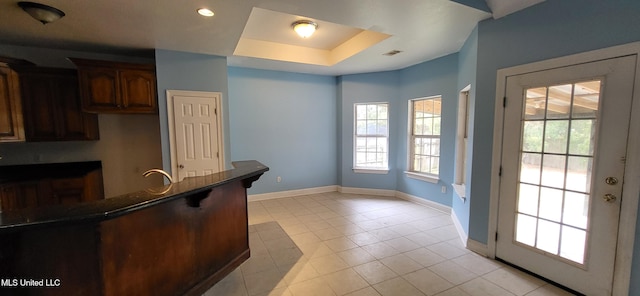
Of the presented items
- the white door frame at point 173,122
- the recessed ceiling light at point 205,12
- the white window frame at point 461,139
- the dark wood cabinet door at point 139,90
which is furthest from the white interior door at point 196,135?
the white window frame at point 461,139

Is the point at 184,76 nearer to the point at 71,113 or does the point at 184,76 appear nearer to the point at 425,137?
the point at 71,113

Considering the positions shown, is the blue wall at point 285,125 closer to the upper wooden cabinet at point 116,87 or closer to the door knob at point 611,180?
the upper wooden cabinet at point 116,87

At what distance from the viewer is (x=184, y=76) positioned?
3379 millimetres

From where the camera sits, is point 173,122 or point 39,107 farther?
point 173,122

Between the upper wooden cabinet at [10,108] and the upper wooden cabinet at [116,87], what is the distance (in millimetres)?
642

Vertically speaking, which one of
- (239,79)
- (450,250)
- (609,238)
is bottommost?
(450,250)

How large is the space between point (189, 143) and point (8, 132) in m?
1.85

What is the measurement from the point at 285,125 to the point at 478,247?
11.9 ft

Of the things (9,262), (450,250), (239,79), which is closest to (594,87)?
(450,250)

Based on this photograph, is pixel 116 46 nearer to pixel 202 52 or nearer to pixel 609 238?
pixel 202 52

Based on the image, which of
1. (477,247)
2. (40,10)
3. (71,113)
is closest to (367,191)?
(477,247)

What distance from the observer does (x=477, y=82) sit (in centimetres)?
269

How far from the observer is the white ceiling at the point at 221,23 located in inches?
85.9

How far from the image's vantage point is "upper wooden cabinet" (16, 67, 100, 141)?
9.70 feet
